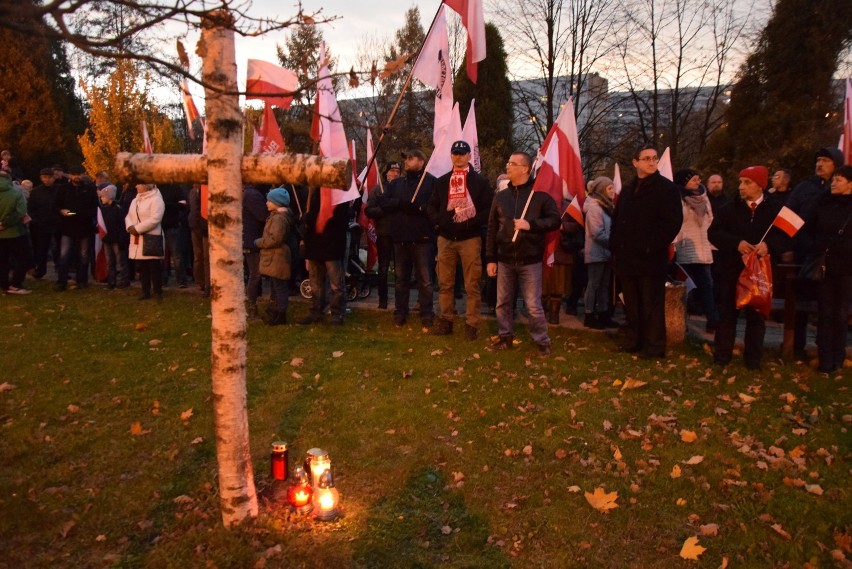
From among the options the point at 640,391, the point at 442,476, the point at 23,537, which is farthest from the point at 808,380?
the point at 23,537

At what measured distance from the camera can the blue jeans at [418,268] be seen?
8.87m

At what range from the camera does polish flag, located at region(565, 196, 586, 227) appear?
895cm

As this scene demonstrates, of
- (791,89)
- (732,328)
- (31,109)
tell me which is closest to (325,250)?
(732,328)

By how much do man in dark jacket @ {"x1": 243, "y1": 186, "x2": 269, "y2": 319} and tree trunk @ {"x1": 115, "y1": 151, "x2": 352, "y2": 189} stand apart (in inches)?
233

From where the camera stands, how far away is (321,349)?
7.93 metres

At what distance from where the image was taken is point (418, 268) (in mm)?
8961

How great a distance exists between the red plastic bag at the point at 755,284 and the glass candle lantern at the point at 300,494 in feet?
16.0

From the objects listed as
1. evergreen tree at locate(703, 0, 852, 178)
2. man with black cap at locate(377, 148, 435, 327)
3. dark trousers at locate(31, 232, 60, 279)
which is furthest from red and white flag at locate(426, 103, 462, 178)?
evergreen tree at locate(703, 0, 852, 178)

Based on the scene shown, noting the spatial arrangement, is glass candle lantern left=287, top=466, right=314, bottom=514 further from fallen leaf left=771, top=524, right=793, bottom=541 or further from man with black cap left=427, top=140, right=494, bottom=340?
man with black cap left=427, top=140, right=494, bottom=340

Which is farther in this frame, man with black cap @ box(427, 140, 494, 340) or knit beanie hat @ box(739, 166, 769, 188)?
man with black cap @ box(427, 140, 494, 340)

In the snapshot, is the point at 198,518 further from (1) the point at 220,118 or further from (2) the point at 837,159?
(2) the point at 837,159

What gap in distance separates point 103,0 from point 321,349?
5792mm

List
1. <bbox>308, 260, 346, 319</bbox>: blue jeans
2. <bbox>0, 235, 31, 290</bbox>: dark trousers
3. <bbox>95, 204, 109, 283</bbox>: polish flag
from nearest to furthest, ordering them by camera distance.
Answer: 1. <bbox>308, 260, 346, 319</bbox>: blue jeans
2. <bbox>0, 235, 31, 290</bbox>: dark trousers
3. <bbox>95, 204, 109, 283</bbox>: polish flag

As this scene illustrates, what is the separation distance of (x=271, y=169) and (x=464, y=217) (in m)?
4.69
